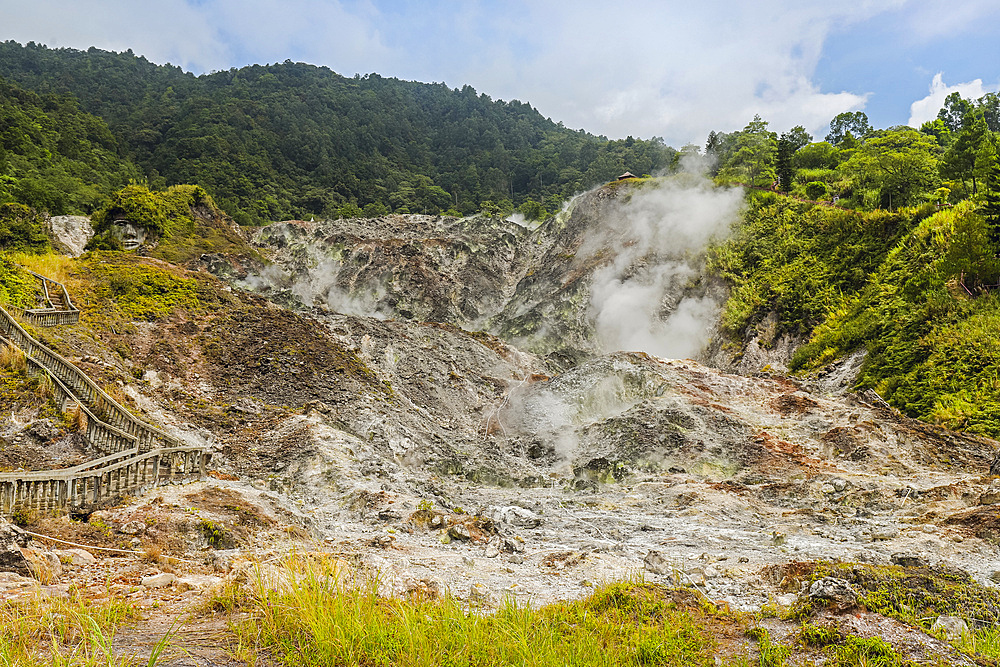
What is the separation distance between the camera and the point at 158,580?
21.1 ft

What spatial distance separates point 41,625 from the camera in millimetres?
4340

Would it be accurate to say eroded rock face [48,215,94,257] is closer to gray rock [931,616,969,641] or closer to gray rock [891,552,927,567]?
gray rock [891,552,927,567]

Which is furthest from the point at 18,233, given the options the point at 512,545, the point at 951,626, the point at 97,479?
the point at 951,626

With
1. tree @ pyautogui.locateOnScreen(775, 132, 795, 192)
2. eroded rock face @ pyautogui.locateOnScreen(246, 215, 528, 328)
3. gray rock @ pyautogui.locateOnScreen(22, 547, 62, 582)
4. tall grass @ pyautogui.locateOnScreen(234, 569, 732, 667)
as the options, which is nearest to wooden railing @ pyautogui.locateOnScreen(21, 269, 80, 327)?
gray rock @ pyautogui.locateOnScreen(22, 547, 62, 582)

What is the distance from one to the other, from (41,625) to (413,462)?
12665 mm

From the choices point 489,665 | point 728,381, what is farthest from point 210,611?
point 728,381

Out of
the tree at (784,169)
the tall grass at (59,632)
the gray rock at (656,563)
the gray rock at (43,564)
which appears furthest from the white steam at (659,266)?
the tall grass at (59,632)

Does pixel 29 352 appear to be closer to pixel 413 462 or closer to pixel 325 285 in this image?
pixel 413 462

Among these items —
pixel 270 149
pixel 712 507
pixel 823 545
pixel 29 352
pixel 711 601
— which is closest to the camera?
pixel 711 601

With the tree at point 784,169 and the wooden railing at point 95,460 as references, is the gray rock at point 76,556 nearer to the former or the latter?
the wooden railing at point 95,460

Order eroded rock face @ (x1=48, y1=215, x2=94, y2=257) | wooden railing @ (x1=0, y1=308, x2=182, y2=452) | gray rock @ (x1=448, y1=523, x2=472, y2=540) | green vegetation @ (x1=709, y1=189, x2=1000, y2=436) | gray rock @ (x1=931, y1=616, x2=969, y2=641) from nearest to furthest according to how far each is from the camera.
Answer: gray rock @ (x1=931, y1=616, x2=969, y2=641)
gray rock @ (x1=448, y1=523, x2=472, y2=540)
wooden railing @ (x1=0, y1=308, x2=182, y2=452)
green vegetation @ (x1=709, y1=189, x2=1000, y2=436)
eroded rock face @ (x1=48, y1=215, x2=94, y2=257)

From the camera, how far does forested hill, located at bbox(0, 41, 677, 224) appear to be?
237ft

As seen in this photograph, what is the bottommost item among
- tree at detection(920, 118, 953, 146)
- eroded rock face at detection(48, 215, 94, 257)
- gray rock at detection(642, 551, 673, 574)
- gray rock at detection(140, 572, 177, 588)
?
gray rock at detection(642, 551, 673, 574)

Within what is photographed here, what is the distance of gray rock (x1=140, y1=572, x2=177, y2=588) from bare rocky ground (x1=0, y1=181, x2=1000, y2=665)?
98mm
